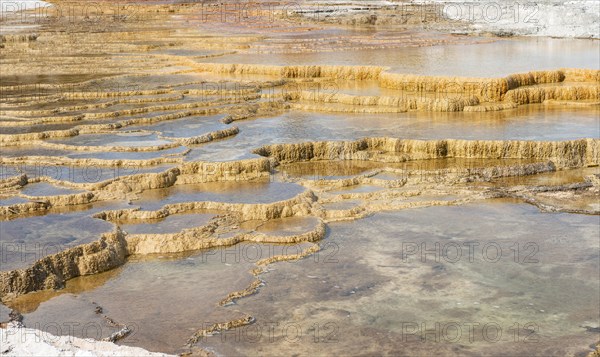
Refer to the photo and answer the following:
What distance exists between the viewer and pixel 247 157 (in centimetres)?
1252

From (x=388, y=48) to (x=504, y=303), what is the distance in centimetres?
1747

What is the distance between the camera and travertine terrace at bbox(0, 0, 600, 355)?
900 cm

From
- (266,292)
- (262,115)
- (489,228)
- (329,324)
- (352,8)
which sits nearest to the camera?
(329,324)

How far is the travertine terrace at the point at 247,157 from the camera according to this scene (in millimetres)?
9000

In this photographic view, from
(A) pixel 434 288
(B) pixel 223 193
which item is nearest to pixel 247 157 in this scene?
(B) pixel 223 193

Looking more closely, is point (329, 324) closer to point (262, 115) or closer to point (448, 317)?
point (448, 317)

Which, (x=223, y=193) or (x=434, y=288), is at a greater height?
(x=223, y=193)

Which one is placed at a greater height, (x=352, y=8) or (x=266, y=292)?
(x=352, y=8)

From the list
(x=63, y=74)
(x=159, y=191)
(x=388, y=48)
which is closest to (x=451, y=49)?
(x=388, y=48)

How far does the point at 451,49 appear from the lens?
23.6 m

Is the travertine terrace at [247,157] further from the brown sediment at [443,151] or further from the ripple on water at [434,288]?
the ripple on water at [434,288]

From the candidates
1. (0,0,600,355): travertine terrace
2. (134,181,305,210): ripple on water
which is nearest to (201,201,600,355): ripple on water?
(0,0,600,355): travertine terrace

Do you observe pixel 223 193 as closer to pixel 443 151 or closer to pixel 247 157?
pixel 247 157

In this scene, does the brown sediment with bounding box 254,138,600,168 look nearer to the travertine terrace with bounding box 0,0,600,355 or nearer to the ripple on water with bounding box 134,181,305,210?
the travertine terrace with bounding box 0,0,600,355
